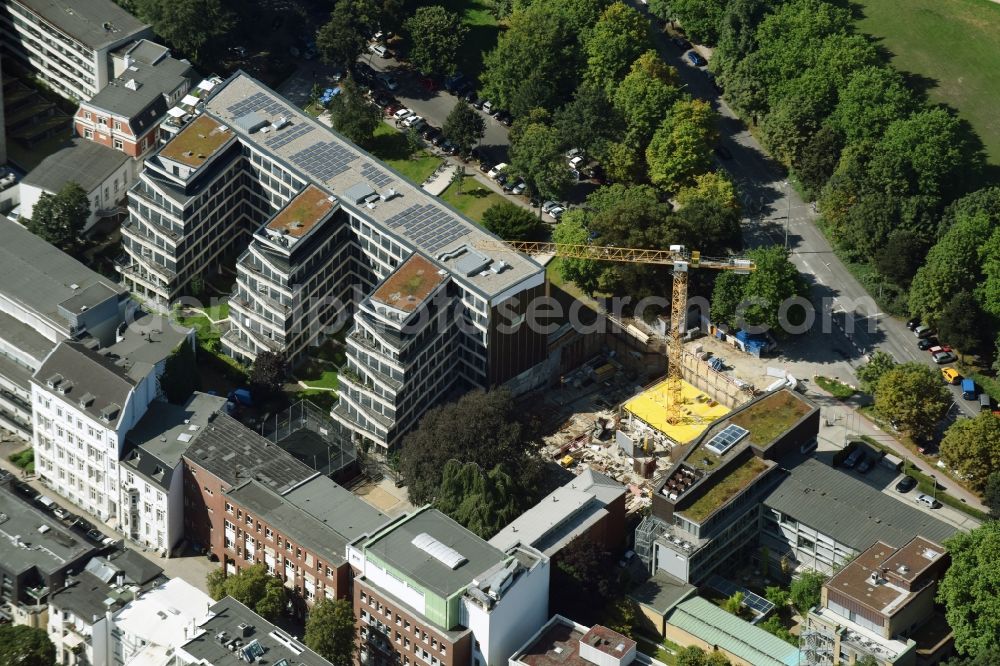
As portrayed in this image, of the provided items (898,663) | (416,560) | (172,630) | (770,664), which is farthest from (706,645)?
(172,630)

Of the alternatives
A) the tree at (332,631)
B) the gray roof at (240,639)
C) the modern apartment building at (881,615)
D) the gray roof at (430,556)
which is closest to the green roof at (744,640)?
the modern apartment building at (881,615)

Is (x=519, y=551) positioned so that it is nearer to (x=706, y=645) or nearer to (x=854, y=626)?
(x=706, y=645)

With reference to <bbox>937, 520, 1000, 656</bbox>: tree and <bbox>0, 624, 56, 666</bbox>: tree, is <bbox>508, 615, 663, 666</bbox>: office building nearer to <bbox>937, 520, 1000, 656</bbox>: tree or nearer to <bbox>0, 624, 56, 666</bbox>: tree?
<bbox>937, 520, 1000, 656</bbox>: tree

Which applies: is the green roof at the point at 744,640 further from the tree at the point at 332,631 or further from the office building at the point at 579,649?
the tree at the point at 332,631

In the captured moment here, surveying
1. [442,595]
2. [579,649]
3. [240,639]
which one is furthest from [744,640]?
[240,639]

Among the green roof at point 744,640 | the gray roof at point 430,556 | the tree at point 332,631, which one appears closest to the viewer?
the gray roof at point 430,556

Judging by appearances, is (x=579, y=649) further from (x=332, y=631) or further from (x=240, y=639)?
(x=240, y=639)
